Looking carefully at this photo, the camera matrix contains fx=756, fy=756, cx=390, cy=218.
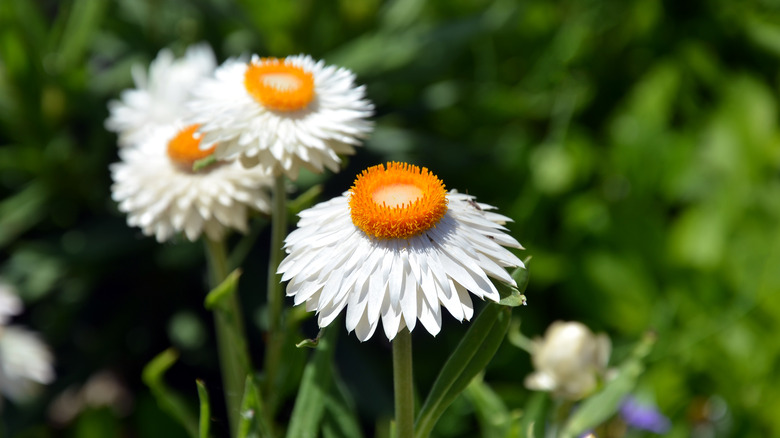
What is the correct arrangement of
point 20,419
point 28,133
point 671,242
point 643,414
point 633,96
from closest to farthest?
point 643,414
point 20,419
point 28,133
point 671,242
point 633,96

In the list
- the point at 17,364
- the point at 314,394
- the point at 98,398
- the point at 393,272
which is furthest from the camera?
the point at 98,398

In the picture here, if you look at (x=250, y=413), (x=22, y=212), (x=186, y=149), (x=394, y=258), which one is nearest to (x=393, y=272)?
(x=394, y=258)

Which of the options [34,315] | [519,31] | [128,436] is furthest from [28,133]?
[519,31]

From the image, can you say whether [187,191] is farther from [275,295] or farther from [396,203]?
[396,203]

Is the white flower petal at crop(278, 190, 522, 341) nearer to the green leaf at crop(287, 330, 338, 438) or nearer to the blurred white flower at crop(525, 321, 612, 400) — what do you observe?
the green leaf at crop(287, 330, 338, 438)

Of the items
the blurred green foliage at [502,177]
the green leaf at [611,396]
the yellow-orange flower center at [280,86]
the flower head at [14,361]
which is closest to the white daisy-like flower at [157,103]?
the yellow-orange flower center at [280,86]

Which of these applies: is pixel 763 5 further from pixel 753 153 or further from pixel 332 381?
pixel 332 381

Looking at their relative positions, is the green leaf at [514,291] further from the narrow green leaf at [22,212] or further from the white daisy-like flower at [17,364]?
the narrow green leaf at [22,212]

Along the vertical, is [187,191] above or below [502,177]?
below
